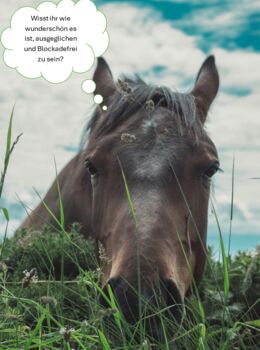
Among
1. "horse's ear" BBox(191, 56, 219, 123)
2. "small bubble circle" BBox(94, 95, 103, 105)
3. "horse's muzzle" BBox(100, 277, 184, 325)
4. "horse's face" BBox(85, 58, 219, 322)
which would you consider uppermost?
"horse's ear" BBox(191, 56, 219, 123)

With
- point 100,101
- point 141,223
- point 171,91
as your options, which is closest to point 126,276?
point 141,223

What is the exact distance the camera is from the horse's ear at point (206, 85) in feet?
18.3

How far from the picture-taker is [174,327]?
3.05m

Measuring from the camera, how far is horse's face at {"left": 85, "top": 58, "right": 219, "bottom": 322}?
310 cm

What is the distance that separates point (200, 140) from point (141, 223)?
53.0 inches

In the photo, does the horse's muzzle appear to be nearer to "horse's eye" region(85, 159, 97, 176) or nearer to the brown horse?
the brown horse

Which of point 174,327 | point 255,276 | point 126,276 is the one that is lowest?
point 255,276

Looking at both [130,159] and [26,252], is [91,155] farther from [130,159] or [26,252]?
[26,252]

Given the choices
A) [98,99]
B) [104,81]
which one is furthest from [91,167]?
[104,81]

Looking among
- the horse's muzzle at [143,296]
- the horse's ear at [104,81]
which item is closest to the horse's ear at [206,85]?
the horse's ear at [104,81]

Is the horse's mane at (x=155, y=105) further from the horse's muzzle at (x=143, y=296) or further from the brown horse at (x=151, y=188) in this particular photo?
the horse's muzzle at (x=143, y=296)

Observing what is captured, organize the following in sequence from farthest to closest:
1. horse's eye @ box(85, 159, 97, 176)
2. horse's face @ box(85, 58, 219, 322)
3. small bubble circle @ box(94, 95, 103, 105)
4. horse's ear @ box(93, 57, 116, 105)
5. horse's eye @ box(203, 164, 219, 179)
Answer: horse's ear @ box(93, 57, 116, 105) → small bubble circle @ box(94, 95, 103, 105) → horse's eye @ box(85, 159, 97, 176) → horse's eye @ box(203, 164, 219, 179) → horse's face @ box(85, 58, 219, 322)

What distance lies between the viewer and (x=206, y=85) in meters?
5.82

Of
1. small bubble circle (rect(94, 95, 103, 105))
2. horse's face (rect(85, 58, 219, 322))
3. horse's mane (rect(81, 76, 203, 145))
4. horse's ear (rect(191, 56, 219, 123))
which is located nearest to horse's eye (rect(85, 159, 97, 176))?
horse's face (rect(85, 58, 219, 322))
